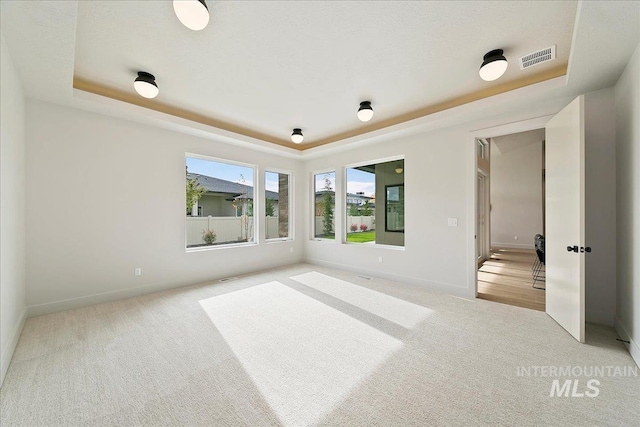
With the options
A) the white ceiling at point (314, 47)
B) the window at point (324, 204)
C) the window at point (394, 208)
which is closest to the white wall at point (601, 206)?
the white ceiling at point (314, 47)

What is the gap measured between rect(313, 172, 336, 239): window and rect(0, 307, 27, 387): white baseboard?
16.0ft

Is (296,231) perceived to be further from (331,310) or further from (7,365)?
(7,365)

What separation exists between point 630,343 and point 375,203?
4.01 m

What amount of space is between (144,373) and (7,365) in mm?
1156

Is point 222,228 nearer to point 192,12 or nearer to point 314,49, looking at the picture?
point 314,49

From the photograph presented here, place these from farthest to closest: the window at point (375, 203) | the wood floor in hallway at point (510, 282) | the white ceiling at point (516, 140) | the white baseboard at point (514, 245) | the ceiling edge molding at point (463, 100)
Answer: the white baseboard at point (514, 245) → the white ceiling at point (516, 140) → the window at point (375, 203) → the wood floor in hallway at point (510, 282) → the ceiling edge molding at point (463, 100)

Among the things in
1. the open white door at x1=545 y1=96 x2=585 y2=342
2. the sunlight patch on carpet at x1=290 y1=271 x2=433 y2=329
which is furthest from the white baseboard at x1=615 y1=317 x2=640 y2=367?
the sunlight patch on carpet at x1=290 y1=271 x2=433 y2=329

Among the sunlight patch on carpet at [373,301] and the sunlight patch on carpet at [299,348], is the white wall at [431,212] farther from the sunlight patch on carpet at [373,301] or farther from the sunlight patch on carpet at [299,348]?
the sunlight patch on carpet at [299,348]

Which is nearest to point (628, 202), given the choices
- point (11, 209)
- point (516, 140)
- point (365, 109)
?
point (365, 109)

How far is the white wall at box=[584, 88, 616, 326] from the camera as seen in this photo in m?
2.85

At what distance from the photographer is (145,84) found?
9.54 ft

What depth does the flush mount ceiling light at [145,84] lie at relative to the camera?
290cm

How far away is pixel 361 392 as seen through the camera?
1.80 meters

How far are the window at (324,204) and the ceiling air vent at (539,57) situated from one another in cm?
381
